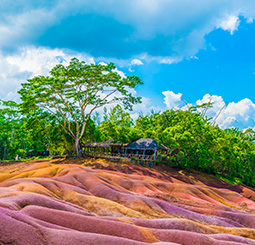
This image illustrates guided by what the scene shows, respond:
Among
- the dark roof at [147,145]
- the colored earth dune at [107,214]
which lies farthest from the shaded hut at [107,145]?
the colored earth dune at [107,214]

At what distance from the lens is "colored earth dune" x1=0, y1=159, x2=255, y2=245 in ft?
25.0

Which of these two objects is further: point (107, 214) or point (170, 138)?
point (170, 138)

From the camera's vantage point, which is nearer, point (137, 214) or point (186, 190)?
point (137, 214)

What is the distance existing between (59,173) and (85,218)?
1426 cm

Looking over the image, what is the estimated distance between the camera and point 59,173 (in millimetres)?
23016

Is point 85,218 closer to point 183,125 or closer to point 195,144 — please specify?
point 195,144

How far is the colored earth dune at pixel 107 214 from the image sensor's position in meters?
7.61

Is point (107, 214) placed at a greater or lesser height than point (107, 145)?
lesser

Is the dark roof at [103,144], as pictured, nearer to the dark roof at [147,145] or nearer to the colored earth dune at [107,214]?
the dark roof at [147,145]

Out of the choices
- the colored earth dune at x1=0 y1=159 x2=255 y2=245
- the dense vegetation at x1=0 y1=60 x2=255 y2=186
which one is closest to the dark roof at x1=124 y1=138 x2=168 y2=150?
the dense vegetation at x1=0 y1=60 x2=255 y2=186

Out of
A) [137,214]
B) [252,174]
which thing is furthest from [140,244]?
[252,174]

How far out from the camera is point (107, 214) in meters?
13.6

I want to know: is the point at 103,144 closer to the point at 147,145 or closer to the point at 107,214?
the point at 147,145

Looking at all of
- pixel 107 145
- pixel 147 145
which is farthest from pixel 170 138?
pixel 107 145
